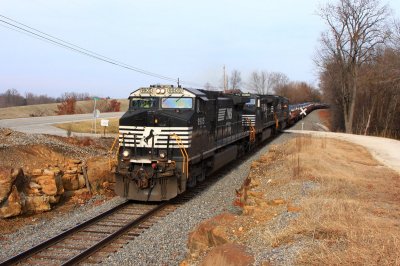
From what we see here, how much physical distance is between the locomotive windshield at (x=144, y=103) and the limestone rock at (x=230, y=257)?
689 centimetres

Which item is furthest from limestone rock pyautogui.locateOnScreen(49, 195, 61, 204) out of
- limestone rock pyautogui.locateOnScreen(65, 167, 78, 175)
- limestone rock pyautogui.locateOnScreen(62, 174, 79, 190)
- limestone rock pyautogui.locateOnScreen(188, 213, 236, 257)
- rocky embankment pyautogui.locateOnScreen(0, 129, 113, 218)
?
limestone rock pyautogui.locateOnScreen(188, 213, 236, 257)

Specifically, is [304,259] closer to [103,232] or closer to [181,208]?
[103,232]

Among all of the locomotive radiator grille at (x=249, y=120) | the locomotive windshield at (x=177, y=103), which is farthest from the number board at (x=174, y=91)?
the locomotive radiator grille at (x=249, y=120)

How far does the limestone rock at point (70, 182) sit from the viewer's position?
1329 centimetres

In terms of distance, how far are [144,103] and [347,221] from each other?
7787 millimetres

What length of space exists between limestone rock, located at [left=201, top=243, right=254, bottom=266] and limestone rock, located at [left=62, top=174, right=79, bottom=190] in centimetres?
827

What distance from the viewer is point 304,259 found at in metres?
5.22

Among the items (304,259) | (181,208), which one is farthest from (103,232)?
(304,259)

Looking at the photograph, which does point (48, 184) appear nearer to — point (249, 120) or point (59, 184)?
point (59, 184)

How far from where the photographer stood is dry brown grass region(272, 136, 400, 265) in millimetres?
5012

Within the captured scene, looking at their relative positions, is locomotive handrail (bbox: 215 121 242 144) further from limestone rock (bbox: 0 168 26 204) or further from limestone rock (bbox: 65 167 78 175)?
limestone rock (bbox: 0 168 26 204)

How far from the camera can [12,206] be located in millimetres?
10492

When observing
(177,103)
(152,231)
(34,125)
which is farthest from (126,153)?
(34,125)

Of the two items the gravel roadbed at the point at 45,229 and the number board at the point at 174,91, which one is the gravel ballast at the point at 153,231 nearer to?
the gravel roadbed at the point at 45,229
